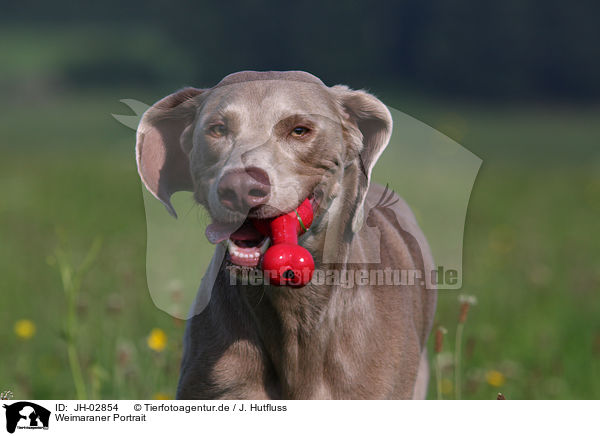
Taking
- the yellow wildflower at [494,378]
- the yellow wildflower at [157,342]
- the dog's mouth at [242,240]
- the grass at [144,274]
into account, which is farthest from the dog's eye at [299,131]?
the yellow wildflower at [494,378]

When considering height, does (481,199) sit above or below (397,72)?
below

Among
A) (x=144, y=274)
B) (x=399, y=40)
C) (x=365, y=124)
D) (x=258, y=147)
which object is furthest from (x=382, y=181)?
(x=144, y=274)

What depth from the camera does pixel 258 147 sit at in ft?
7.51

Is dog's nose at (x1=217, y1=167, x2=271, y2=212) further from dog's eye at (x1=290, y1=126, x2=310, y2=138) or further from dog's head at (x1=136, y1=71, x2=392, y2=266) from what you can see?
dog's eye at (x1=290, y1=126, x2=310, y2=138)

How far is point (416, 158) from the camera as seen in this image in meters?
2.86

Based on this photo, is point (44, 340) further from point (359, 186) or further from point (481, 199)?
point (481, 199)

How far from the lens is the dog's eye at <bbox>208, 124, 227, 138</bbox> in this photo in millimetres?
2373

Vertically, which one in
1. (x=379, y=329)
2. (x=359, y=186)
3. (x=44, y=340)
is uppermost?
(x=359, y=186)

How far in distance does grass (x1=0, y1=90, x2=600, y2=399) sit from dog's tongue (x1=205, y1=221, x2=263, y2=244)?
1.51 feet

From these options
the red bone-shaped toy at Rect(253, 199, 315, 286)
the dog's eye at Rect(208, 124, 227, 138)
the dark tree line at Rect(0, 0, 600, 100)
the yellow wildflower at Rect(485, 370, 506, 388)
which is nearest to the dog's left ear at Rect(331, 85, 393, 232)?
the dark tree line at Rect(0, 0, 600, 100)
